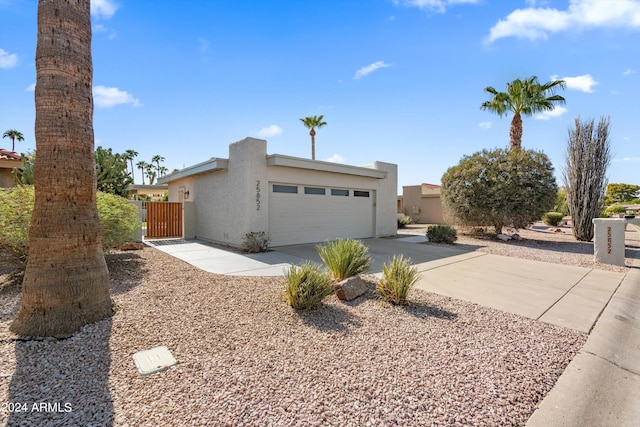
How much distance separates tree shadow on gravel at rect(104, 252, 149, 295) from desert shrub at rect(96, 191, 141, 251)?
1.84 feet

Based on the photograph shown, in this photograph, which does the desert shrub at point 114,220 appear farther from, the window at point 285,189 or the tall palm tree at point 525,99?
the tall palm tree at point 525,99

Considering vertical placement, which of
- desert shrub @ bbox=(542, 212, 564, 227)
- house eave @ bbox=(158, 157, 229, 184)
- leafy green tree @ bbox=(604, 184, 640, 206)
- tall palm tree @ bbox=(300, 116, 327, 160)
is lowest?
desert shrub @ bbox=(542, 212, 564, 227)

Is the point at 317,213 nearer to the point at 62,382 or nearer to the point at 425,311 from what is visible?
the point at 425,311

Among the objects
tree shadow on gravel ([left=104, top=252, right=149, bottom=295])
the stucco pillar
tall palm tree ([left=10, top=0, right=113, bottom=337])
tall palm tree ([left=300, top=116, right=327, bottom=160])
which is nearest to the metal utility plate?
tall palm tree ([left=10, top=0, right=113, bottom=337])

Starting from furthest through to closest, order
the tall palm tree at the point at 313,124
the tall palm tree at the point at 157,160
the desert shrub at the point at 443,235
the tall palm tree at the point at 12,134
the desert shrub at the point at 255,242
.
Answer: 1. the tall palm tree at the point at 157,160
2. the tall palm tree at the point at 12,134
3. the tall palm tree at the point at 313,124
4. the desert shrub at the point at 443,235
5. the desert shrub at the point at 255,242

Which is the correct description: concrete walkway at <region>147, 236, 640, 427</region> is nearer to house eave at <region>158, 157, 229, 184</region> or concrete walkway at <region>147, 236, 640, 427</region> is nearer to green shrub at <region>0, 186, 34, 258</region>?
house eave at <region>158, 157, 229, 184</region>

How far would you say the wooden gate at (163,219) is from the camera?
13.0 metres

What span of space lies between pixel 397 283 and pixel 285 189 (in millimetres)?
7434

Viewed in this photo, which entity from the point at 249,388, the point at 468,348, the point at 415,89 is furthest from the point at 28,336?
the point at 415,89

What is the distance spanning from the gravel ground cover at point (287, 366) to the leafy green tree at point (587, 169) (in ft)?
41.3

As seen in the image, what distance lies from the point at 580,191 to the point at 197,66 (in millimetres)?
16686

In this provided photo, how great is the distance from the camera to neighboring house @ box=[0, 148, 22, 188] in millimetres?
11945

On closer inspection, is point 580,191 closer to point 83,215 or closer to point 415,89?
A: point 415,89

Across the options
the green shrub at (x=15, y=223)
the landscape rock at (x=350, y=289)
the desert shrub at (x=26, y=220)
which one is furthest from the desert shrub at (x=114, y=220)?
the landscape rock at (x=350, y=289)
